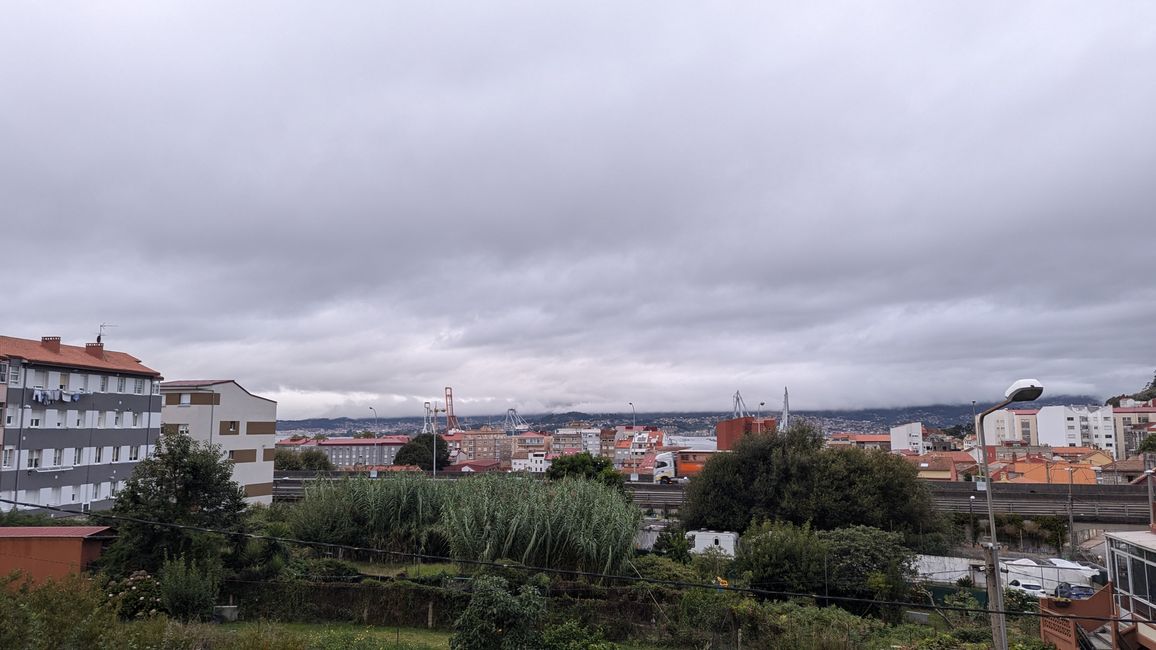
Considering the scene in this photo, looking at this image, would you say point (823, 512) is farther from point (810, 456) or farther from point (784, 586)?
point (784, 586)

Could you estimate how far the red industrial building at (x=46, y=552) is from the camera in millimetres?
14555

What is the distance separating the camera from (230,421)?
43.2 metres

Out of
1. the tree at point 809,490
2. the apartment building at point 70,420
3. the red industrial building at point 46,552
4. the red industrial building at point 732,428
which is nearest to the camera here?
the red industrial building at point 46,552

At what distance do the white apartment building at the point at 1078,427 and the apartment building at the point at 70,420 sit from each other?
127 metres

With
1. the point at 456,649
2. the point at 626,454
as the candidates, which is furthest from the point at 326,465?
the point at 626,454

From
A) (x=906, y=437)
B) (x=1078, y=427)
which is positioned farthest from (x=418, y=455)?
(x=1078, y=427)

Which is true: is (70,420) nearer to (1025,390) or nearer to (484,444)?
(1025,390)

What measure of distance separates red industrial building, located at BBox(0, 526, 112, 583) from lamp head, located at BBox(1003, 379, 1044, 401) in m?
17.0

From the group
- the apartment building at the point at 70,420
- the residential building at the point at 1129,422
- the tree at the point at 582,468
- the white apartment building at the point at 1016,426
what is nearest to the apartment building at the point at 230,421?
the apartment building at the point at 70,420

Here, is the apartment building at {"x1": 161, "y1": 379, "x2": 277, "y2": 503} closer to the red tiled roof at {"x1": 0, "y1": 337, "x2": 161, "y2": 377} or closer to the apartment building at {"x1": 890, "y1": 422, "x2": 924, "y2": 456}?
the red tiled roof at {"x1": 0, "y1": 337, "x2": 161, "y2": 377}

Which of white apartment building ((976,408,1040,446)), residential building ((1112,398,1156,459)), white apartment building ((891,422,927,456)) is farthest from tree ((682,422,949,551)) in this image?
white apartment building ((976,408,1040,446))

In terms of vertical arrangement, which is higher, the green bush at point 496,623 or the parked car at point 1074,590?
the green bush at point 496,623

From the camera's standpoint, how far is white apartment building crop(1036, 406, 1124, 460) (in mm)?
113125

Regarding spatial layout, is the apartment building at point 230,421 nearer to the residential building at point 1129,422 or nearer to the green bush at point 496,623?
the green bush at point 496,623
